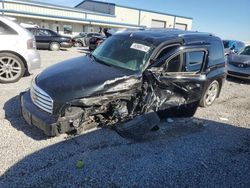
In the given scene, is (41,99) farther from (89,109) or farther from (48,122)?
(89,109)

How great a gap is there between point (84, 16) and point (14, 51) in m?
32.7

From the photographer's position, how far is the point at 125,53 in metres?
4.76

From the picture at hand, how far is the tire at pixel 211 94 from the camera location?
6.03m

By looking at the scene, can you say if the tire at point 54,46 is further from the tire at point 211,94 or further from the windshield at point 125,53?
the tire at point 211,94

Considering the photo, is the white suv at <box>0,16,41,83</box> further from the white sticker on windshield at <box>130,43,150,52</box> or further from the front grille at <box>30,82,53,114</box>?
the white sticker on windshield at <box>130,43,150,52</box>

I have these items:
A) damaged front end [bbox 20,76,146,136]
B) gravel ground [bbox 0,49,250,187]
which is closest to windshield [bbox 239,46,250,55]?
gravel ground [bbox 0,49,250,187]

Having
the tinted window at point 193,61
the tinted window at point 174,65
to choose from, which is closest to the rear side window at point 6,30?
Result: the tinted window at point 174,65

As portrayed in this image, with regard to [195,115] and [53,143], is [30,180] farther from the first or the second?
[195,115]

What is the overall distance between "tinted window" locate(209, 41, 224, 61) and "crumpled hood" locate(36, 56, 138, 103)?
2.64 m

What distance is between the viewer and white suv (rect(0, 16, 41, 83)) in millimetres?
6488

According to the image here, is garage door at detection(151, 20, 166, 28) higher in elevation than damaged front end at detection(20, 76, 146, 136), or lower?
higher

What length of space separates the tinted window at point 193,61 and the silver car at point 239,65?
502 cm

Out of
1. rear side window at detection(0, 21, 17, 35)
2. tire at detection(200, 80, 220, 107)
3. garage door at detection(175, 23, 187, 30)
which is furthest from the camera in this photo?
garage door at detection(175, 23, 187, 30)

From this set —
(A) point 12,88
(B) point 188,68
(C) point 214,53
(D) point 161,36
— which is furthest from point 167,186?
(A) point 12,88
